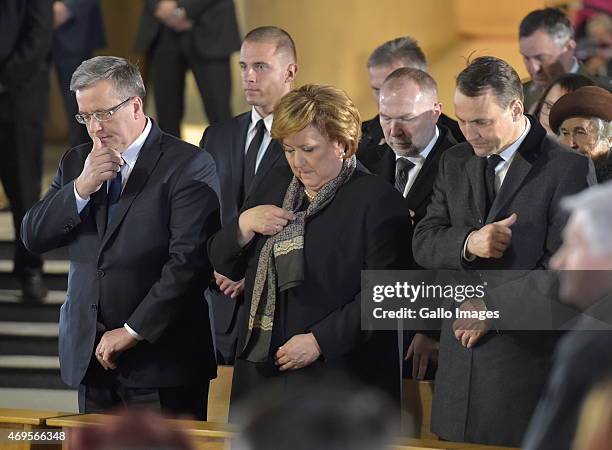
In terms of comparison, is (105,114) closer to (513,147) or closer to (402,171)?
(402,171)

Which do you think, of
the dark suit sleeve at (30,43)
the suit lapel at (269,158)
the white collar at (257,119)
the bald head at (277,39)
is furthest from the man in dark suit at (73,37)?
the suit lapel at (269,158)

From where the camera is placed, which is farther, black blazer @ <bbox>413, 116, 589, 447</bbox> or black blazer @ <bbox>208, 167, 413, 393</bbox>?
black blazer @ <bbox>208, 167, 413, 393</bbox>

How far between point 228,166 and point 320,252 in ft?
4.09

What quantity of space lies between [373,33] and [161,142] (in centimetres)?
520

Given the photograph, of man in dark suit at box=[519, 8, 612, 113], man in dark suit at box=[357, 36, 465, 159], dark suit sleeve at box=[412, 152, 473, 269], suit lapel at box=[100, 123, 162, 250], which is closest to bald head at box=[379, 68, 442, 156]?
dark suit sleeve at box=[412, 152, 473, 269]

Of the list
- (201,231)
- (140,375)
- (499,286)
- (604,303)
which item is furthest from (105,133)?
(604,303)

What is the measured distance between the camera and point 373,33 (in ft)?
30.8

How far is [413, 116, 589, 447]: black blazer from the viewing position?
12.4 ft

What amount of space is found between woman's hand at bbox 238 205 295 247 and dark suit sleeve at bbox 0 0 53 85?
11.9 feet

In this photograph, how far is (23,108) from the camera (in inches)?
291

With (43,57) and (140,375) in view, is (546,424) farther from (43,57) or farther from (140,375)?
(43,57)

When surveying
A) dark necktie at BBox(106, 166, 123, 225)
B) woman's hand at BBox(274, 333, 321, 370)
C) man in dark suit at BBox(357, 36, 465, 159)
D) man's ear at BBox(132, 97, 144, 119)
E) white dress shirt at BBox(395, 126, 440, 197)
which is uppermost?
man in dark suit at BBox(357, 36, 465, 159)

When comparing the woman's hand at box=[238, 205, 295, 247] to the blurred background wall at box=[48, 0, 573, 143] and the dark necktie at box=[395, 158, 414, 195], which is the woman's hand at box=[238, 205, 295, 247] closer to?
the dark necktie at box=[395, 158, 414, 195]

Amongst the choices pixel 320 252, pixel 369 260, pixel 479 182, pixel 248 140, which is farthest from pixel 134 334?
pixel 479 182
